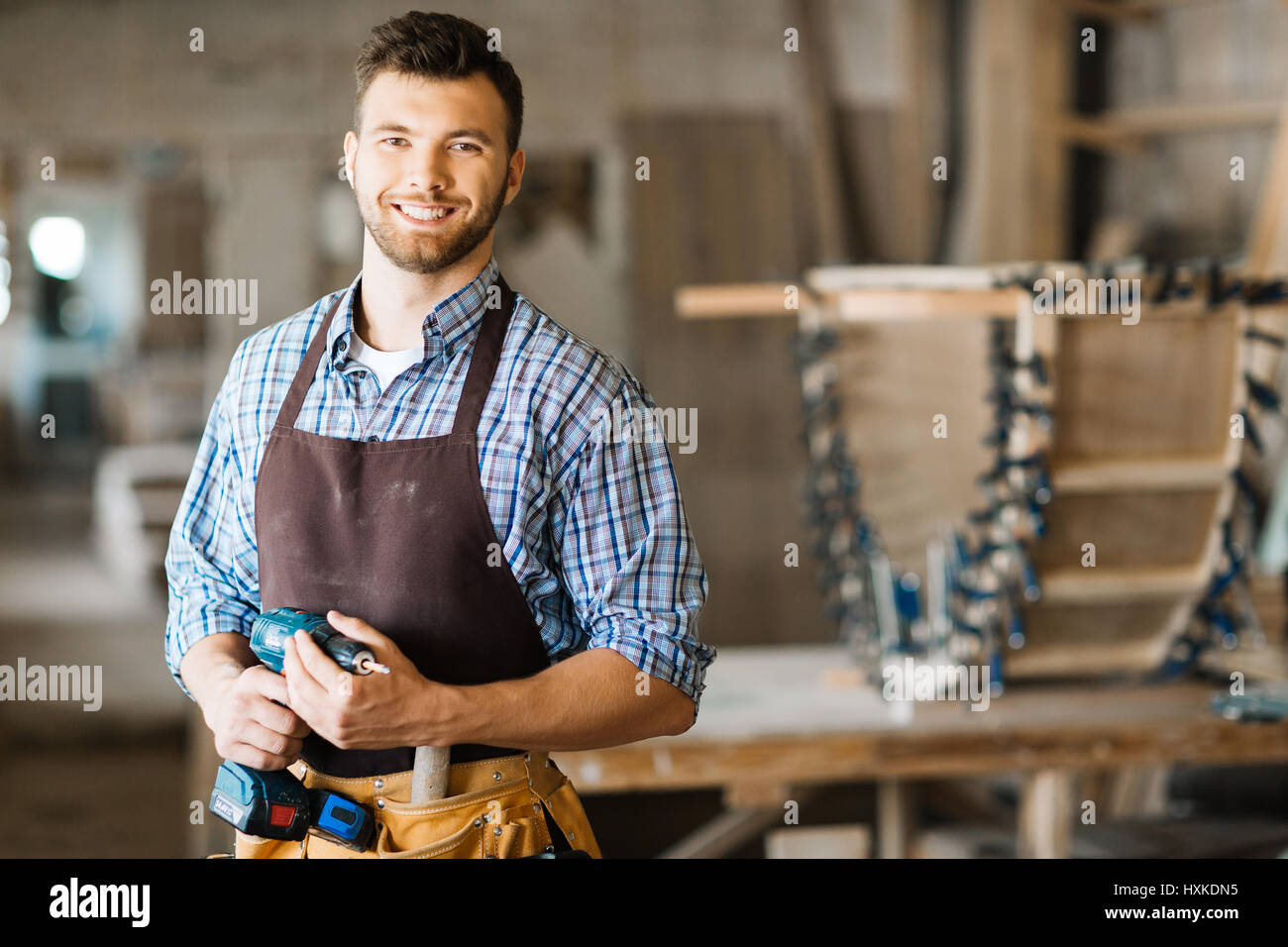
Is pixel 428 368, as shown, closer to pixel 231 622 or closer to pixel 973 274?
pixel 231 622

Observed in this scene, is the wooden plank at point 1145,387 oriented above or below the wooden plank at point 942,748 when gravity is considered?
above

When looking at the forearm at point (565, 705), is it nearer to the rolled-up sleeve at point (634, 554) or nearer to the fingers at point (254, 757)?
the rolled-up sleeve at point (634, 554)

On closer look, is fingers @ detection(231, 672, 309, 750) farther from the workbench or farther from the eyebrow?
the workbench

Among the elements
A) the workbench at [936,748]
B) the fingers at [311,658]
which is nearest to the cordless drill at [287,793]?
the fingers at [311,658]

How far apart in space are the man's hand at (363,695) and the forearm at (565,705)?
0.03m

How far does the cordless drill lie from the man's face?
41 cm

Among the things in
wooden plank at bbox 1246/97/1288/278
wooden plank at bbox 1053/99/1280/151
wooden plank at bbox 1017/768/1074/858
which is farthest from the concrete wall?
wooden plank at bbox 1017/768/1074/858

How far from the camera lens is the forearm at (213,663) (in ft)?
4.47

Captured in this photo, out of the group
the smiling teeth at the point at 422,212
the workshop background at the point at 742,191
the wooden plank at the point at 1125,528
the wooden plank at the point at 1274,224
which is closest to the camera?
the smiling teeth at the point at 422,212

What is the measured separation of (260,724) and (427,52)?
2.36 ft

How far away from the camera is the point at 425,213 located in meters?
1.31

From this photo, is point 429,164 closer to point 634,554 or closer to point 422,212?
point 422,212

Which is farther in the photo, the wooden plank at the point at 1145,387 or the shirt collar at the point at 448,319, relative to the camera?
the wooden plank at the point at 1145,387
